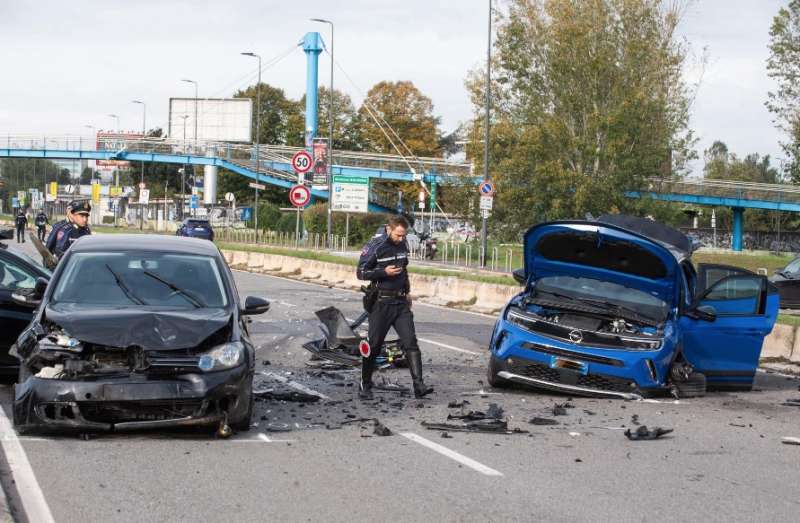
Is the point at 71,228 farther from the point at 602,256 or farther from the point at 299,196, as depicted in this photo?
the point at 299,196

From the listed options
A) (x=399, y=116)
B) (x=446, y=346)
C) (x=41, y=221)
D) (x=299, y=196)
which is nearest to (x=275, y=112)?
(x=399, y=116)

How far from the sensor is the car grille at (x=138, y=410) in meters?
8.07

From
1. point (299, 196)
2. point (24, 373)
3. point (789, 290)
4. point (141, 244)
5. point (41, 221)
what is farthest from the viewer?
point (41, 221)

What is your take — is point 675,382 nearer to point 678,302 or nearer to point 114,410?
point 678,302

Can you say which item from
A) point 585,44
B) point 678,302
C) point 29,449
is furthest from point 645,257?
point 585,44

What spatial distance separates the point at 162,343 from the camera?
8.22m

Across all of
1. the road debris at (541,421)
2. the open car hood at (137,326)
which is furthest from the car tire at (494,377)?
the open car hood at (137,326)

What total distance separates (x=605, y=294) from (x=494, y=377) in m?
1.51

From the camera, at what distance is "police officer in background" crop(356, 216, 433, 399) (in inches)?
436

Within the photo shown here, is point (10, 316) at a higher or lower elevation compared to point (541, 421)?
higher

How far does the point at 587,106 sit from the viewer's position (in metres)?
42.5

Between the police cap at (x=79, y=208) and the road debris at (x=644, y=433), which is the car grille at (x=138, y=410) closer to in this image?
the road debris at (x=644, y=433)

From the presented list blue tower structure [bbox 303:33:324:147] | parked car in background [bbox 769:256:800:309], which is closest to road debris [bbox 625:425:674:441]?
parked car in background [bbox 769:256:800:309]

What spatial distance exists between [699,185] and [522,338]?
66.0 meters
